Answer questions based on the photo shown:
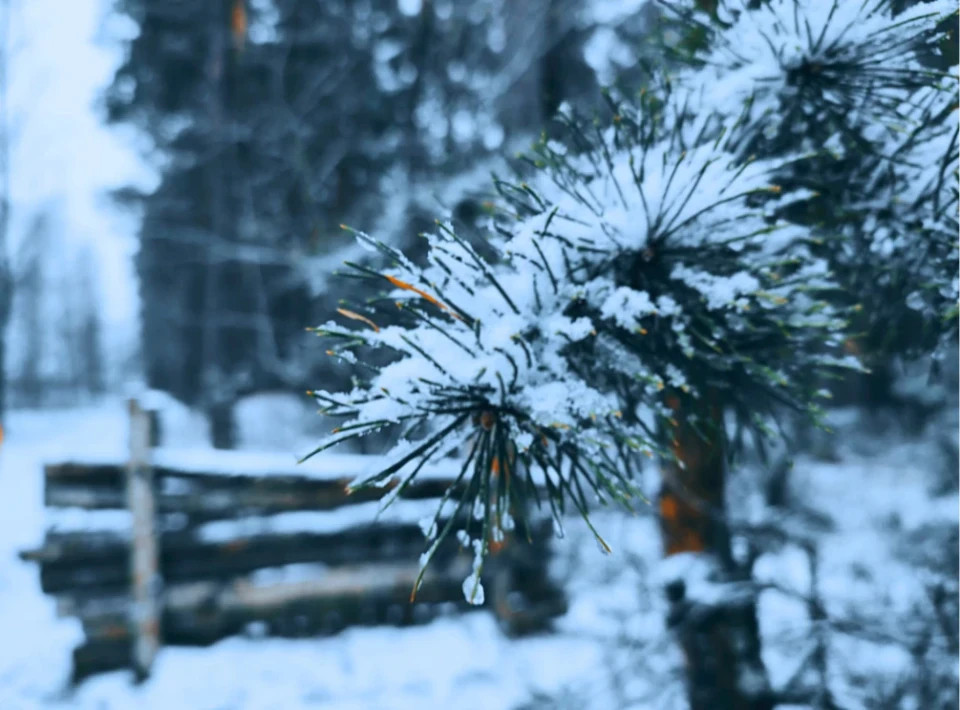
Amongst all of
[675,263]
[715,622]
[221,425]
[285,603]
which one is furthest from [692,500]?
[221,425]

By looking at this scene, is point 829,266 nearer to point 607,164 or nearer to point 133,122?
point 607,164

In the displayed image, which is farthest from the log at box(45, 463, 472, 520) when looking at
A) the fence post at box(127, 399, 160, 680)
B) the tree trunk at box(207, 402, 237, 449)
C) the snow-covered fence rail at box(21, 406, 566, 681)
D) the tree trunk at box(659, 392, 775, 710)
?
the tree trunk at box(207, 402, 237, 449)

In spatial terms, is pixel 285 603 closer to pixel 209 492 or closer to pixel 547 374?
pixel 209 492

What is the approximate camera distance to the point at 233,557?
420 cm

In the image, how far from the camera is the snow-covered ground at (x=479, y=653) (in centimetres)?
273

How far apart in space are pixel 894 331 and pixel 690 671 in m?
1.25

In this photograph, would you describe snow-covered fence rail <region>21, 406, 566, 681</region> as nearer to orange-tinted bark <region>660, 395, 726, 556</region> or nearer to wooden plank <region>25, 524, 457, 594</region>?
wooden plank <region>25, 524, 457, 594</region>

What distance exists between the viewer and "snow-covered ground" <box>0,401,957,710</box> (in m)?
2.73

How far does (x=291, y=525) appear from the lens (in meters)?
4.33

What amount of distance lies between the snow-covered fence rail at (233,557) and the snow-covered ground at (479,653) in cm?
13

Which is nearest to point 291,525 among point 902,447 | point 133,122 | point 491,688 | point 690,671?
point 491,688

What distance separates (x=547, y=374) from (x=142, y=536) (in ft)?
12.6

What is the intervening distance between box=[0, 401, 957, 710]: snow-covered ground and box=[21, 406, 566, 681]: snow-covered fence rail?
0.13m

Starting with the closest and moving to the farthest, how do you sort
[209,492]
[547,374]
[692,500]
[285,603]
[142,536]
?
[547,374]
[692,500]
[142,536]
[209,492]
[285,603]
